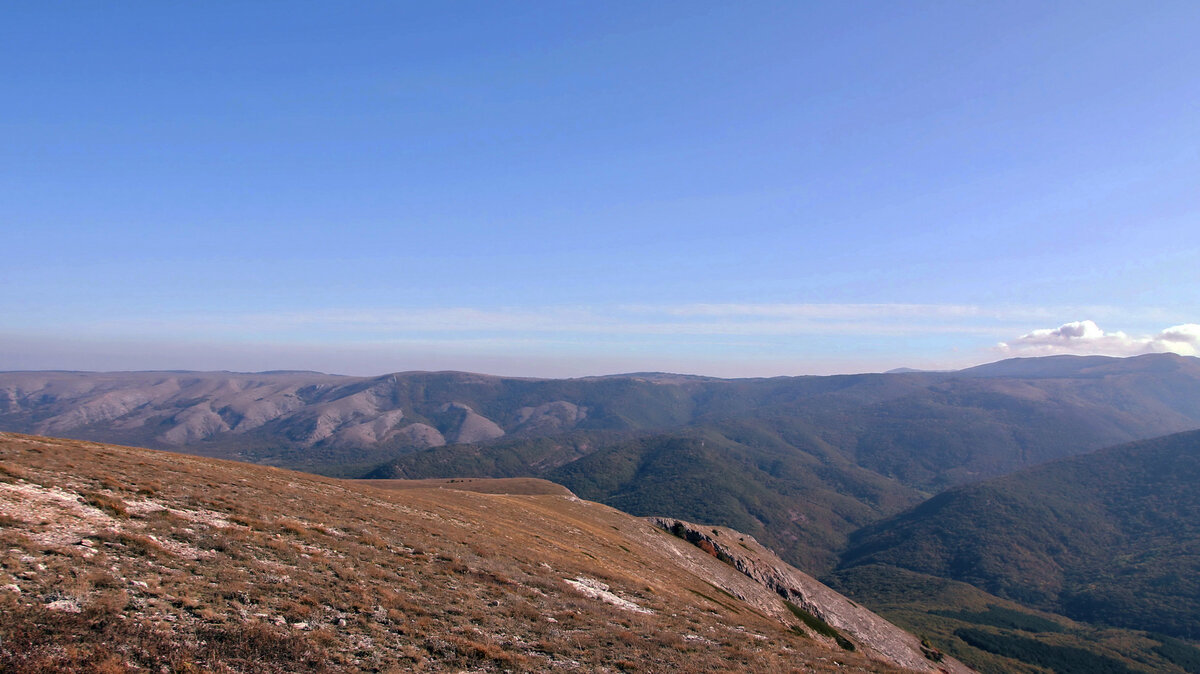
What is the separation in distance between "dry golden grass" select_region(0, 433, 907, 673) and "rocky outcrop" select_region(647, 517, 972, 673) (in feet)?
156

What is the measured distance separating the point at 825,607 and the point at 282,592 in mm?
88125

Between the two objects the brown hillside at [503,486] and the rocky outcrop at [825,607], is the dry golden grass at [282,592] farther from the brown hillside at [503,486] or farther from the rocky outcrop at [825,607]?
the brown hillside at [503,486]

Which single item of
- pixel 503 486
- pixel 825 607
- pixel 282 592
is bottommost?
pixel 825 607

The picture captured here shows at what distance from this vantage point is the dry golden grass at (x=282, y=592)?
56.5 ft

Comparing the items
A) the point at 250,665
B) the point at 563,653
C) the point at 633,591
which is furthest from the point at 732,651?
the point at 250,665

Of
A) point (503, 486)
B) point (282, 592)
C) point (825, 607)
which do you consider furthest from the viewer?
point (503, 486)

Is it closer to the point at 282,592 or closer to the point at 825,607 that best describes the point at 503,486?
the point at 825,607

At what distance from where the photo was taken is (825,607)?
285ft

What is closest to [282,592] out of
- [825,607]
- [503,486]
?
[825,607]

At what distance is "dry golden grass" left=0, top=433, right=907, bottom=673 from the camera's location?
679 inches

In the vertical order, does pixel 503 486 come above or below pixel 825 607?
above

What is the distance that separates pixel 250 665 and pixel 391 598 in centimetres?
939

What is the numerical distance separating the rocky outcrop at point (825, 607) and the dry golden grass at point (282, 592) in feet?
156

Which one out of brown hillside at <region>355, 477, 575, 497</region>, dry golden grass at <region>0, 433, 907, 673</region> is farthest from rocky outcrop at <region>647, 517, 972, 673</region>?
dry golden grass at <region>0, 433, 907, 673</region>
